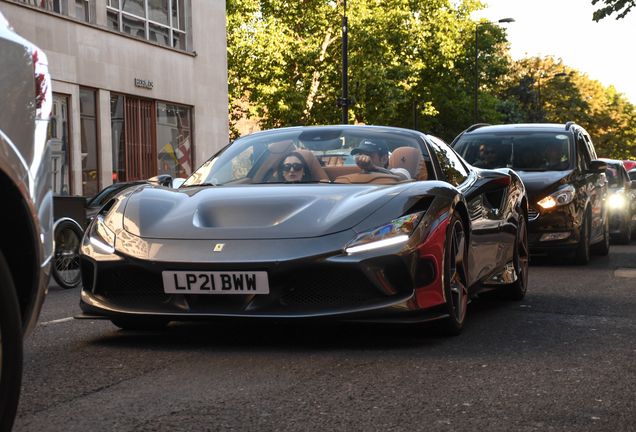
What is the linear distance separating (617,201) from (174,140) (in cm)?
1635

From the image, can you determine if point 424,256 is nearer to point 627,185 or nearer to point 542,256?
point 542,256

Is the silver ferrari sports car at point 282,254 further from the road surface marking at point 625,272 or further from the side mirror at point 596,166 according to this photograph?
the side mirror at point 596,166

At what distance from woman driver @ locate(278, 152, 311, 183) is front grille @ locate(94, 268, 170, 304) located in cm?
138

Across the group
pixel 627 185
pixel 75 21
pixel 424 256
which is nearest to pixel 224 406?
pixel 424 256

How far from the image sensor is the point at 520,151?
39.3 ft

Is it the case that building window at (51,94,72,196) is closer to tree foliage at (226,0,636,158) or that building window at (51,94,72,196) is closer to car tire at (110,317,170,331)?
tree foliage at (226,0,636,158)

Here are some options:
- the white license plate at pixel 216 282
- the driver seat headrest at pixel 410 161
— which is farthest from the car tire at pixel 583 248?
A: the white license plate at pixel 216 282

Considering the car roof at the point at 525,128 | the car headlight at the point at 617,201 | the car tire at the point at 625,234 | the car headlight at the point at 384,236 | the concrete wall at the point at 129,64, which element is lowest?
the car tire at the point at 625,234

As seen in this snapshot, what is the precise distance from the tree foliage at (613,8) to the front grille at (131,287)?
2590cm

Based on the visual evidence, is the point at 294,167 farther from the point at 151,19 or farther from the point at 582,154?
the point at 151,19

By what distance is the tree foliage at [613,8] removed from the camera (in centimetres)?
2770

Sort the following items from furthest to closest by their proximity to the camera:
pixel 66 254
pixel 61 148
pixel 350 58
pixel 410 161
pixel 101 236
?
pixel 350 58 → pixel 61 148 → pixel 66 254 → pixel 410 161 → pixel 101 236

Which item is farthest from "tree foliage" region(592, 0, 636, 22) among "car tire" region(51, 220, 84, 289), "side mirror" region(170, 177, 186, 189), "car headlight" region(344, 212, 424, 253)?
"car headlight" region(344, 212, 424, 253)

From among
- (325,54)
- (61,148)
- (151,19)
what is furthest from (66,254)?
(325,54)
